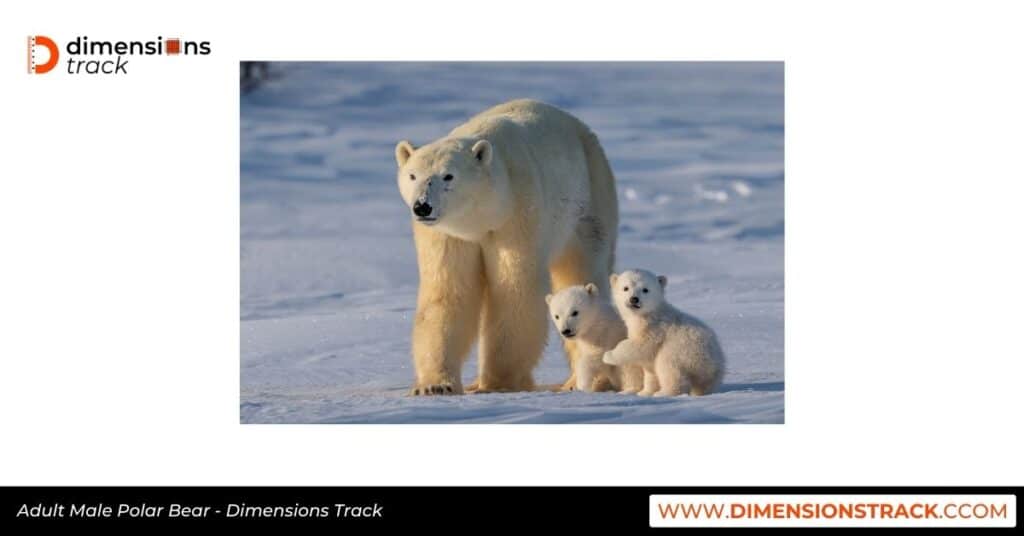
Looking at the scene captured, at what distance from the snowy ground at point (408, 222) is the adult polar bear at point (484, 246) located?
0.43 metres

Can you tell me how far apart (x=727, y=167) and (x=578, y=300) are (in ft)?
40.5

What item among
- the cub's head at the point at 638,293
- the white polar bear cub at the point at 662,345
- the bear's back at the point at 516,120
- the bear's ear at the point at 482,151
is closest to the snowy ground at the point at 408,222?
the white polar bear cub at the point at 662,345

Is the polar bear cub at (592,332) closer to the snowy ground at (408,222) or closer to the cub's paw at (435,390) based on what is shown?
the snowy ground at (408,222)

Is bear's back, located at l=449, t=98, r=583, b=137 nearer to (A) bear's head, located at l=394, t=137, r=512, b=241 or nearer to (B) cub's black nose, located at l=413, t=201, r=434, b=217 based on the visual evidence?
(A) bear's head, located at l=394, t=137, r=512, b=241

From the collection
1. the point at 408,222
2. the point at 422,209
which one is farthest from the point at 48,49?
the point at 408,222

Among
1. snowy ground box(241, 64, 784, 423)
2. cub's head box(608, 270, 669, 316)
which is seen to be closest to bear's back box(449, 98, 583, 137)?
cub's head box(608, 270, 669, 316)

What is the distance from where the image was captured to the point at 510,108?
798 cm

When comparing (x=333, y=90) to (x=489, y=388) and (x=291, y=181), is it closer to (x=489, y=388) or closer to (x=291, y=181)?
(x=291, y=181)

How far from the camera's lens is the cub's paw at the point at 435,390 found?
6.93m

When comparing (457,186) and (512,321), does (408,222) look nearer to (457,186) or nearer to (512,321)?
(512,321)

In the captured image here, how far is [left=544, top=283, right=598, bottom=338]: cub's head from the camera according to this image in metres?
6.83

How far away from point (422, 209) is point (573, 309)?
2.81ft

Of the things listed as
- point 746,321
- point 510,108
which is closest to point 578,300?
point 510,108

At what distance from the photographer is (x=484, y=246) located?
707 centimetres
